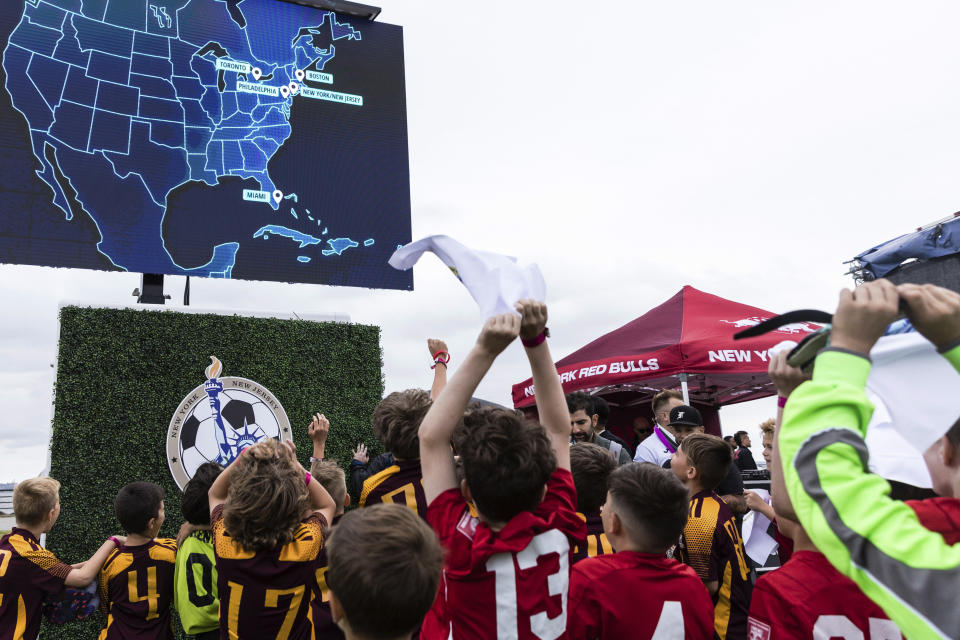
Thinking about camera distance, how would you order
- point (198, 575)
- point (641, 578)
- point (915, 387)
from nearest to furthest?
point (915, 387), point (641, 578), point (198, 575)

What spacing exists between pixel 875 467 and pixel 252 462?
2372 mm

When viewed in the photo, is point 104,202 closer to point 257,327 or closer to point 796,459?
point 257,327

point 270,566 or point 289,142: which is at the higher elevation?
point 289,142

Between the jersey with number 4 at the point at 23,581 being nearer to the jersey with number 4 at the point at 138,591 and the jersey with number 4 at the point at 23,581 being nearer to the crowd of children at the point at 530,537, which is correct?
the crowd of children at the point at 530,537

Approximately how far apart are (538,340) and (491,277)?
0.79ft

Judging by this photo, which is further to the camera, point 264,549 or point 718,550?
point 718,550

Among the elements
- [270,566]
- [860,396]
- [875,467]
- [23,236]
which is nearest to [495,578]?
[875,467]

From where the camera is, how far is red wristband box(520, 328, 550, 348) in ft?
6.92

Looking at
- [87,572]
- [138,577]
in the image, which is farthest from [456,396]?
[87,572]

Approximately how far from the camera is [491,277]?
2115 millimetres

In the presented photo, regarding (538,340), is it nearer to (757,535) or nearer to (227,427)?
(757,535)

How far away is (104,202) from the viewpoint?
6.81 meters

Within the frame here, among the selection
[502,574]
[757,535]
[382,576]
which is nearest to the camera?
[382,576]

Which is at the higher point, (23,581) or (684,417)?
(684,417)
